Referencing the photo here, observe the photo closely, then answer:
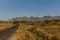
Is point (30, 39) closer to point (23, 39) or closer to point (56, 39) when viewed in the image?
point (23, 39)

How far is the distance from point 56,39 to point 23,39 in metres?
10.6

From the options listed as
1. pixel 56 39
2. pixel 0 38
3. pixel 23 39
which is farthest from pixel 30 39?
Result: pixel 0 38

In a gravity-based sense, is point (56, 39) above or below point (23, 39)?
below

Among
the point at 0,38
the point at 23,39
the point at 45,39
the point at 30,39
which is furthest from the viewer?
the point at 45,39

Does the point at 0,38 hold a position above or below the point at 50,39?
above

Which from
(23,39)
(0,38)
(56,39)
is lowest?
(56,39)

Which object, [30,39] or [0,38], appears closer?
[0,38]

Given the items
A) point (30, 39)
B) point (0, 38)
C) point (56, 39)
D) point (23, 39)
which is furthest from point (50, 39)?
point (0, 38)

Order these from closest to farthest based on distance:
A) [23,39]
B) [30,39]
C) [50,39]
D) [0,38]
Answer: [0,38] < [23,39] < [30,39] < [50,39]

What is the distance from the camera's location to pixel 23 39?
1511cm

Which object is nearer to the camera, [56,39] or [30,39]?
[30,39]

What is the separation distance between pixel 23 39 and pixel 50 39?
351 inches

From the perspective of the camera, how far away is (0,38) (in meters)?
5.98

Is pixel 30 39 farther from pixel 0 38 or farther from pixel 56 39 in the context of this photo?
pixel 0 38
